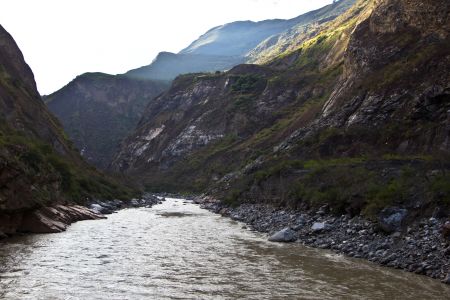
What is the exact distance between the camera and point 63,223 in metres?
36.0

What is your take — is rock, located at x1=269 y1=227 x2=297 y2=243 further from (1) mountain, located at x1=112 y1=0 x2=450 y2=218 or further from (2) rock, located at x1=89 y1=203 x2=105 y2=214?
(2) rock, located at x1=89 y1=203 x2=105 y2=214

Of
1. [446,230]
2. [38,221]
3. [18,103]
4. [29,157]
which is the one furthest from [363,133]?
[18,103]

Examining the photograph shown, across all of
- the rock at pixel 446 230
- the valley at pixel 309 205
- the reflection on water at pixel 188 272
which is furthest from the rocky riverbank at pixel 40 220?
the rock at pixel 446 230

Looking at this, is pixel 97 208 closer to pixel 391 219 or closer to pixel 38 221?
pixel 38 221

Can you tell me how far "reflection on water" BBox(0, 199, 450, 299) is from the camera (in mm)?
15930

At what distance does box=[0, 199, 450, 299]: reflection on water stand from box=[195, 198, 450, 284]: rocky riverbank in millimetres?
887

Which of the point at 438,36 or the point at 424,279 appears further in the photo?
the point at 438,36

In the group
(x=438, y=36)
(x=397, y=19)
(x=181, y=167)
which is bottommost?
(x=181, y=167)

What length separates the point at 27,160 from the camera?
40344 mm

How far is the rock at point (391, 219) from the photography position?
24.0 m

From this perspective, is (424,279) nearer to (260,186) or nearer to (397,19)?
(260,186)

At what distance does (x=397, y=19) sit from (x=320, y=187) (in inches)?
1390

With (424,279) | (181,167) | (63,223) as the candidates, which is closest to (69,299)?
(424,279)

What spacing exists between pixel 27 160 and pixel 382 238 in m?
31.3
